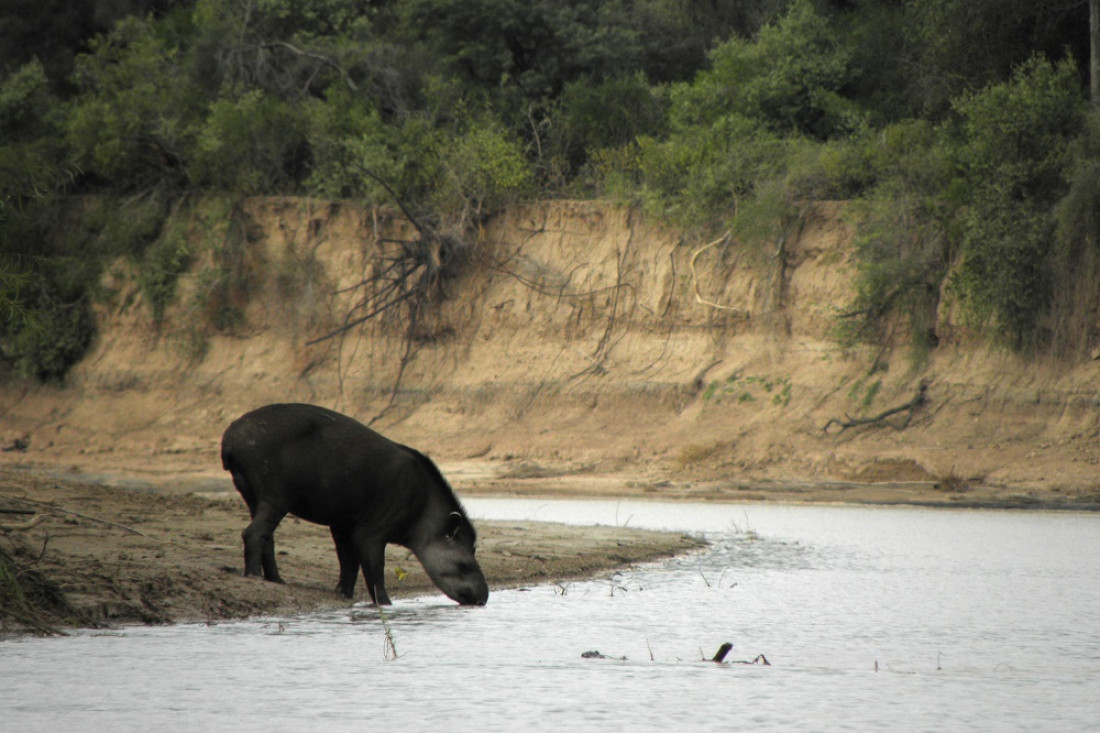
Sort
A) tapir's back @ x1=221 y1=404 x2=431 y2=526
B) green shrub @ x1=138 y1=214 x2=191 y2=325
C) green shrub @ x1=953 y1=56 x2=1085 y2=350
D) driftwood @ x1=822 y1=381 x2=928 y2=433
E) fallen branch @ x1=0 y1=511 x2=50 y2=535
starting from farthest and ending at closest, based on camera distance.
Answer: green shrub @ x1=138 y1=214 x2=191 y2=325, driftwood @ x1=822 y1=381 x2=928 y2=433, green shrub @ x1=953 y1=56 x2=1085 y2=350, tapir's back @ x1=221 y1=404 x2=431 y2=526, fallen branch @ x1=0 y1=511 x2=50 y2=535

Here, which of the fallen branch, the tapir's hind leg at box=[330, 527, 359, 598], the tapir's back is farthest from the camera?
the tapir's hind leg at box=[330, 527, 359, 598]

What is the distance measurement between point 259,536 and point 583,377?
16288mm

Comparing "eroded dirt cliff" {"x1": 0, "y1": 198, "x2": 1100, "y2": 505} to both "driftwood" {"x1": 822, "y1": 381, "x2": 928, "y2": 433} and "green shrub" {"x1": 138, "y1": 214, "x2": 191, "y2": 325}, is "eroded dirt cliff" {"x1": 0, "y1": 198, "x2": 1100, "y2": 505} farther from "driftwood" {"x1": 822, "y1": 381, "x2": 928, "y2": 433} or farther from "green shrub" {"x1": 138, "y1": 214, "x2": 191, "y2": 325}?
"green shrub" {"x1": 138, "y1": 214, "x2": 191, "y2": 325}

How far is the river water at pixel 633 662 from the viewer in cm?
567

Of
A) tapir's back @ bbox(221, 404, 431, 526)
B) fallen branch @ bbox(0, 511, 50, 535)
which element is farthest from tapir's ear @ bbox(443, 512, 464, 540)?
fallen branch @ bbox(0, 511, 50, 535)

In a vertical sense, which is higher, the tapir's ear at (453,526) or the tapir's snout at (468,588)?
the tapir's ear at (453,526)

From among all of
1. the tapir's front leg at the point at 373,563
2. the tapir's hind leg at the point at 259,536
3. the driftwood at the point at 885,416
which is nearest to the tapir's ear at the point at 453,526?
the tapir's front leg at the point at 373,563

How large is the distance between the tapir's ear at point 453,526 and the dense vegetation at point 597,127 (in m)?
14.4

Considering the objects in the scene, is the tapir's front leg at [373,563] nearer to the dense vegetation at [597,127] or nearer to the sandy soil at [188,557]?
the sandy soil at [188,557]

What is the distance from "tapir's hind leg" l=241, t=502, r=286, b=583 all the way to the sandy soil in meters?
0.14

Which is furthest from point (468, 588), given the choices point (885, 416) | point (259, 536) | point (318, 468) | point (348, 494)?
point (885, 416)

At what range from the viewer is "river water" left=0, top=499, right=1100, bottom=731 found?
567 centimetres

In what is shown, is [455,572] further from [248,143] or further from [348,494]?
[248,143]

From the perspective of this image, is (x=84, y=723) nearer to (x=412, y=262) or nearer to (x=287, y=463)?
(x=287, y=463)
